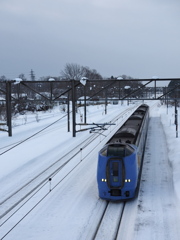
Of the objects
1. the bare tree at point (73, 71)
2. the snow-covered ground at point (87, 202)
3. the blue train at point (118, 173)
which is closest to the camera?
the snow-covered ground at point (87, 202)

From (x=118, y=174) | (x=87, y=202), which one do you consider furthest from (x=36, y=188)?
(x=118, y=174)

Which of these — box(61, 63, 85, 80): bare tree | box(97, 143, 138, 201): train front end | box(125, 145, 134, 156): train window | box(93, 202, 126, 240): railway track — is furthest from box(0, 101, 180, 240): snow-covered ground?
box(61, 63, 85, 80): bare tree

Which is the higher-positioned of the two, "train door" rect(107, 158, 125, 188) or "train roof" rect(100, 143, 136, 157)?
"train roof" rect(100, 143, 136, 157)

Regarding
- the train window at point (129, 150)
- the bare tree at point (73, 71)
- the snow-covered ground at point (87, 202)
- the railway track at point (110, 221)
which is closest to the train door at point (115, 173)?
the train window at point (129, 150)

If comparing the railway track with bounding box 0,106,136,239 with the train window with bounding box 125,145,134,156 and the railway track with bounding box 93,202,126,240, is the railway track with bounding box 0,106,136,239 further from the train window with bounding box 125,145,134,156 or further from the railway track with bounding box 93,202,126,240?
the train window with bounding box 125,145,134,156

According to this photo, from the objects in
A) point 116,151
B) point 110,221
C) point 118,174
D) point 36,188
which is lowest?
point 110,221

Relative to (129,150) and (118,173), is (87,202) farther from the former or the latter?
(129,150)

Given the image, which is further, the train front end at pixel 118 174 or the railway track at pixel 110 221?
the train front end at pixel 118 174

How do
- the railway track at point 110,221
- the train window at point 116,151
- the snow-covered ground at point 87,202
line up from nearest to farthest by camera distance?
the railway track at point 110,221 < the snow-covered ground at point 87,202 < the train window at point 116,151

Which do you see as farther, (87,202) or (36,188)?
(36,188)

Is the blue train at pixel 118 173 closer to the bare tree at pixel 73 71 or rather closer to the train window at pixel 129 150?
the train window at pixel 129 150

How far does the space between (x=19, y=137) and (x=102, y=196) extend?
2116 centimetres

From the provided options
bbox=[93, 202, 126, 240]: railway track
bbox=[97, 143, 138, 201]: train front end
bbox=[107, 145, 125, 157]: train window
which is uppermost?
bbox=[107, 145, 125, 157]: train window

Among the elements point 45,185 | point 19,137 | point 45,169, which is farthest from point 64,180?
point 19,137
